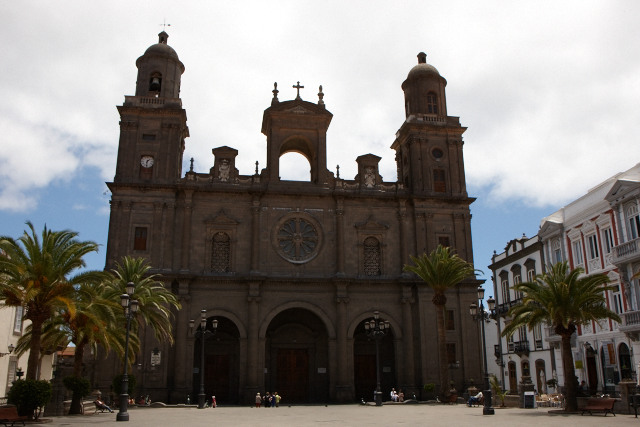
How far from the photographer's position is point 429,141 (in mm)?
47125

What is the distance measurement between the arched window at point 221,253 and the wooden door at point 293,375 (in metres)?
7.70

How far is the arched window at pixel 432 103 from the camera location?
160 ft

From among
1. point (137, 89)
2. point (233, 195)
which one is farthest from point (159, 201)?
point (137, 89)

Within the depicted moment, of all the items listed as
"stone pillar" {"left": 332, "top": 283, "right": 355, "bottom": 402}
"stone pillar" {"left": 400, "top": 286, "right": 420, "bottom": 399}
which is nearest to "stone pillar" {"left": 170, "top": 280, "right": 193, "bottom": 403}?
"stone pillar" {"left": 332, "top": 283, "right": 355, "bottom": 402}

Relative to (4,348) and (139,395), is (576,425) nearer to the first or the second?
(139,395)

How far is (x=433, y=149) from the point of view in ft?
155

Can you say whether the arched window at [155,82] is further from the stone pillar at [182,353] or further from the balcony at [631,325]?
the balcony at [631,325]

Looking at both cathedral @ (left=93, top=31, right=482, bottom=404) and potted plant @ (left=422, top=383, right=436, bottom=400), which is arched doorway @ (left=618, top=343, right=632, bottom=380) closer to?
cathedral @ (left=93, top=31, right=482, bottom=404)

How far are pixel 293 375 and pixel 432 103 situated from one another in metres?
25.2

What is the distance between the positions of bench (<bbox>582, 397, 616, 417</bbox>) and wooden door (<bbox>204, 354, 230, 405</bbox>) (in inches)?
978

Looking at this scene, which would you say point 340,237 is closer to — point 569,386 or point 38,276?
point 569,386

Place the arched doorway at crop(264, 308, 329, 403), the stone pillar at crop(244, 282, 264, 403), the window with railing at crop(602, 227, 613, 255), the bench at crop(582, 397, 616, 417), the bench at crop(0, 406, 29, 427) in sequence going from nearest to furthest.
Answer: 1. the bench at crop(0, 406, 29, 427)
2. the bench at crop(582, 397, 616, 417)
3. the window with railing at crop(602, 227, 613, 255)
4. the stone pillar at crop(244, 282, 264, 403)
5. the arched doorway at crop(264, 308, 329, 403)

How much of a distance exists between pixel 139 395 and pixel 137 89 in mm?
23347

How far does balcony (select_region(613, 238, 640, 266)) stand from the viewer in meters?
33.5
